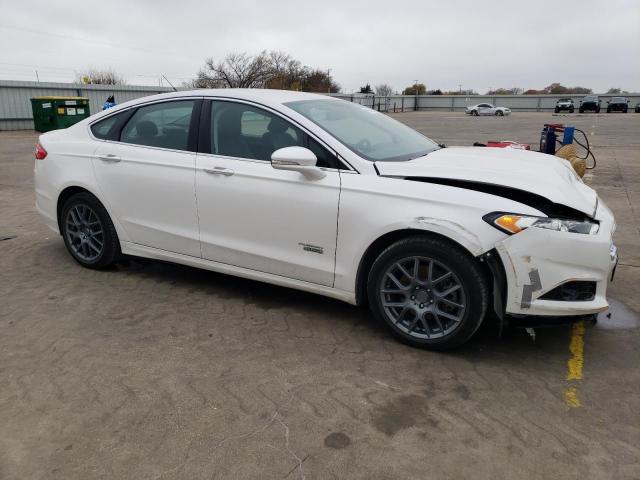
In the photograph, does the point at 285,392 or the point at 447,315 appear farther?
the point at 447,315

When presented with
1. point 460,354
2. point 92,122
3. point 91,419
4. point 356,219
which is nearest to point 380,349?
point 460,354

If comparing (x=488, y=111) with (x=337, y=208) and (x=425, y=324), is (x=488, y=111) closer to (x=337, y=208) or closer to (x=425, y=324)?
(x=337, y=208)

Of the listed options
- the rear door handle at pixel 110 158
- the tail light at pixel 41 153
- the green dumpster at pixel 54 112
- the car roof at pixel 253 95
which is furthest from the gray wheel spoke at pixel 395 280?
the green dumpster at pixel 54 112

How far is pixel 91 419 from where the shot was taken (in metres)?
2.75

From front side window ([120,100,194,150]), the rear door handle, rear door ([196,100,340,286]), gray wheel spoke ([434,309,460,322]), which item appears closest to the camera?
gray wheel spoke ([434,309,460,322])

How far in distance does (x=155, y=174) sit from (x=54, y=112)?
1949 centimetres

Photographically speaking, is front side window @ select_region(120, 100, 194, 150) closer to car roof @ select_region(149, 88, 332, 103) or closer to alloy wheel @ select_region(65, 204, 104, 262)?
car roof @ select_region(149, 88, 332, 103)

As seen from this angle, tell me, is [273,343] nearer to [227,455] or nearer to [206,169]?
[227,455]

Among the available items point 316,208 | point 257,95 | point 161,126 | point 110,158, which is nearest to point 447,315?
point 316,208

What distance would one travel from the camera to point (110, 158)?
179 inches

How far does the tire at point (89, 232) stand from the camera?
474cm

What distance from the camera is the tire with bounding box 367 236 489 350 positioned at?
3164 mm

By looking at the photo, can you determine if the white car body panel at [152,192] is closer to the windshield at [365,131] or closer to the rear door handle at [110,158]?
the rear door handle at [110,158]

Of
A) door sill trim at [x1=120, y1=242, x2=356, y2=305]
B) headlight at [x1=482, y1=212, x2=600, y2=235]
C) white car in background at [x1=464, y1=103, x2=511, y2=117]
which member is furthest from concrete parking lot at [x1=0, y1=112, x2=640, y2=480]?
white car in background at [x1=464, y1=103, x2=511, y2=117]
